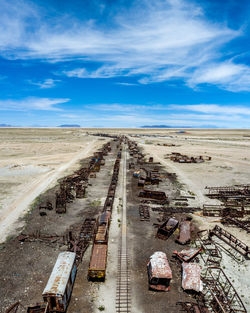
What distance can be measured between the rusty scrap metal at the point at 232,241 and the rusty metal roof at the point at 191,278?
6219 mm

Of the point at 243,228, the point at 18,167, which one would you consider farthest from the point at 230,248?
the point at 18,167

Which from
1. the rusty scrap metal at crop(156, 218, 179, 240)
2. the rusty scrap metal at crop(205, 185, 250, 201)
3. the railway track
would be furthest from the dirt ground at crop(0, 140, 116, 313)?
the rusty scrap metal at crop(205, 185, 250, 201)

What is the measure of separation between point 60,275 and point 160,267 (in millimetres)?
7859

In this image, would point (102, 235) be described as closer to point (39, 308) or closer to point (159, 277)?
point (159, 277)

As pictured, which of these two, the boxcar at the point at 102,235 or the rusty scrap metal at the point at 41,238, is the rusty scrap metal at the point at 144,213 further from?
the rusty scrap metal at the point at 41,238

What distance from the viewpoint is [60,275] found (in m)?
13.8

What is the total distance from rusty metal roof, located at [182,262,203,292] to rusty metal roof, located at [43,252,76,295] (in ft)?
29.9

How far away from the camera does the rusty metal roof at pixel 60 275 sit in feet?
41.8

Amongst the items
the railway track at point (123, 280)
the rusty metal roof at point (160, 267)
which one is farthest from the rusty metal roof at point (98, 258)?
the rusty metal roof at point (160, 267)

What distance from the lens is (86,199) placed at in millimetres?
31812

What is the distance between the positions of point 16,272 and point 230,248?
69.1 ft

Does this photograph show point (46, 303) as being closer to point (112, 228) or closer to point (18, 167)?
point (112, 228)

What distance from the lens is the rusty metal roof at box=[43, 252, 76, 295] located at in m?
12.8

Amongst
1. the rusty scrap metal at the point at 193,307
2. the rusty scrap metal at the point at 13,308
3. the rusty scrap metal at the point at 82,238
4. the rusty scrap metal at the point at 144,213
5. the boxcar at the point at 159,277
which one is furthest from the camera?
the rusty scrap metal at the point at 144,213
